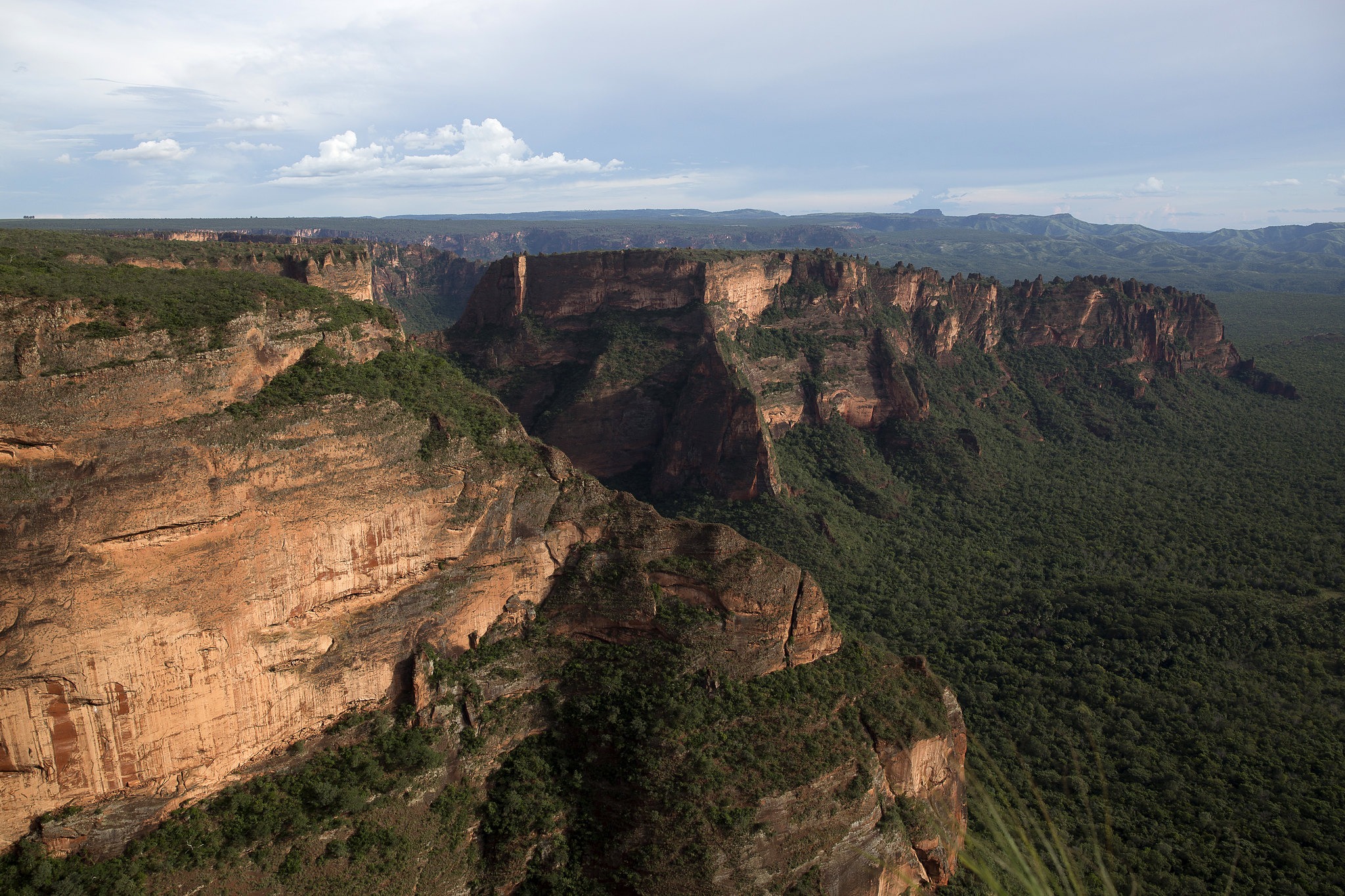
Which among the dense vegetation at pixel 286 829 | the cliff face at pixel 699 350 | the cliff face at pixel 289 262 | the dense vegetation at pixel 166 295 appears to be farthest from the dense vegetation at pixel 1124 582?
the cliff face at pixel 289 262

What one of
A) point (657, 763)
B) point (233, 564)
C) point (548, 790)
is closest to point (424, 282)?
point (233, 564)

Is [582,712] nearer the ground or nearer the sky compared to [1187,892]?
nearer the sky

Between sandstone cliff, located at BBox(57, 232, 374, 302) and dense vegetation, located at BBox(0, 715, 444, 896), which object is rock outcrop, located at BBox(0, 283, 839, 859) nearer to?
dense vegetation, located at BBox(0, 715, 444, 896)

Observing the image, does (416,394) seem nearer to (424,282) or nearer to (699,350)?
(699,350)

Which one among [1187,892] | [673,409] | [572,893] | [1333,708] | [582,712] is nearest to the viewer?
[572,893]

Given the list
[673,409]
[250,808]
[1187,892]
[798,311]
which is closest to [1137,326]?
[798,311]

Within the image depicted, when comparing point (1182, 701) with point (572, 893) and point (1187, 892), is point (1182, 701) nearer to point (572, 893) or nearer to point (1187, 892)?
point (1187, 892)

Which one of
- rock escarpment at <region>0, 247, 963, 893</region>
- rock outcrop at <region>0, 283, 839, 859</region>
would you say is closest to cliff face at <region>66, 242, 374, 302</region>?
rock escarpment at <region>0, 247, 963, 893</region>

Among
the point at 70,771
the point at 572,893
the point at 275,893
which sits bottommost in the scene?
the point at 572,893
